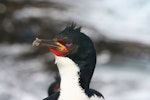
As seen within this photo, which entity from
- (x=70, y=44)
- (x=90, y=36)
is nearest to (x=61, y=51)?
(x=70, y=44)

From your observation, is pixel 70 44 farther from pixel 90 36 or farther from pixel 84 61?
pixel 90 36

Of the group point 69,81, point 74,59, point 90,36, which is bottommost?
point 69,81

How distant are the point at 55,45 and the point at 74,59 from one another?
0.14 meters

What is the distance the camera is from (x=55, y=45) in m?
4.25

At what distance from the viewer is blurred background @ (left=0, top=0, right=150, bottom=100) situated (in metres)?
8.52

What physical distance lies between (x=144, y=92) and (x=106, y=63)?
1110mm

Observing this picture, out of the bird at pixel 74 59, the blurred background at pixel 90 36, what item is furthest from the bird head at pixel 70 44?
the blurred background at pixel 90 36

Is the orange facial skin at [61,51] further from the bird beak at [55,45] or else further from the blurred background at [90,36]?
the blurred background at [90,36]

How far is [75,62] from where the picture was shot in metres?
4.18

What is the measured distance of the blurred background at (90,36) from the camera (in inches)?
336

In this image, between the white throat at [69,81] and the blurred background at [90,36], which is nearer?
the white throat at [69,81]

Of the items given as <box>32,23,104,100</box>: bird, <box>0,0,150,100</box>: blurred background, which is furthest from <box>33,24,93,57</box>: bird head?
<box>0,0,150,100</box>: blurred background

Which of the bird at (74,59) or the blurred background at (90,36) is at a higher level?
the blurred background at (90,36)

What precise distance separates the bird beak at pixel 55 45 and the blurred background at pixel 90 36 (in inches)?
152
